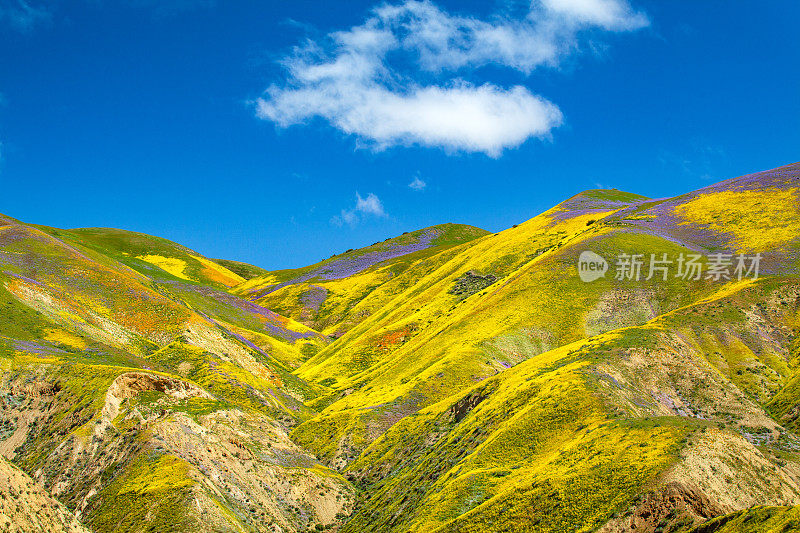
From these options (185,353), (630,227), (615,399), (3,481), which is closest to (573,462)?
(615,399)

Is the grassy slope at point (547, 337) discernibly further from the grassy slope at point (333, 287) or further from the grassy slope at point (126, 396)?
the grassy slope at point (333, 287)

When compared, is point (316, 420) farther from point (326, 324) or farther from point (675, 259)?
point (326, 324)

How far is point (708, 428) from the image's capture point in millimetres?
38781

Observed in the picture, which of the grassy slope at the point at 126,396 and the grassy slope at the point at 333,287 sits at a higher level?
the grassy slope at the point at 333,287

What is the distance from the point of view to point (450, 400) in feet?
215

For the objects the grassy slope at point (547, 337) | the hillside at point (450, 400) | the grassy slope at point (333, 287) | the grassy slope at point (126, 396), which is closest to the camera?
the hillside at point (450, 400)

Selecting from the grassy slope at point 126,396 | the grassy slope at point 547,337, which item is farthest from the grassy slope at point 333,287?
the grassy slope at point 126,396

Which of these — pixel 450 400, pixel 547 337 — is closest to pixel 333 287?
pixel 547 337

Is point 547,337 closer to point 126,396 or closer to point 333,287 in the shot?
point 126,396

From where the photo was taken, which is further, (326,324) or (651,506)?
(326,324)

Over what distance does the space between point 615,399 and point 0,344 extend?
57.1 m

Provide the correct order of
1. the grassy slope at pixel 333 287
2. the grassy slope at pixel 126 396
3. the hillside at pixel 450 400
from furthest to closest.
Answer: the grassy slope at pixel 333 287 → the grassy slope at pixel 126 396 → the hillside at pixel 450 400

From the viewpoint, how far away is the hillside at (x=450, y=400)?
123 ft

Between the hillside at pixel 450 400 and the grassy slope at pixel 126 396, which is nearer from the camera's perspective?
the hillside at pixel 450 400
